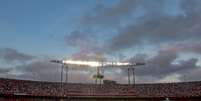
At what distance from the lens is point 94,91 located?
56750 millimetres

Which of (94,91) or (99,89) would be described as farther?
(99,89)

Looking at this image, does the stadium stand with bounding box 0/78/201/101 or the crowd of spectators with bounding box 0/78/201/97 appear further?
the crowd of spectators with bounding box 0/78/201/97

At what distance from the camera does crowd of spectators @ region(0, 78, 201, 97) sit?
53375 mm

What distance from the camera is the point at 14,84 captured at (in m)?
54.5

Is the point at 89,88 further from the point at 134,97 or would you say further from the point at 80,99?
the point at 134,97

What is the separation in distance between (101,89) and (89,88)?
2280 millimetres

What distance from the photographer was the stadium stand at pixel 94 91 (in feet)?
171

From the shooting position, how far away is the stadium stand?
52094 mm

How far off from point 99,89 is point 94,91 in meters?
1.39

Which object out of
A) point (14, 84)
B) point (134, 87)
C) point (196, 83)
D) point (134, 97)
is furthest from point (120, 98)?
point (14, 84)

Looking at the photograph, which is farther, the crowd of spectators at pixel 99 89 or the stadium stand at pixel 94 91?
the crowd of spectators at pixel 99 89

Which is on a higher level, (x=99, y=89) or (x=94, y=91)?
(x=99, y=89)

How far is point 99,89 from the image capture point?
57.8m

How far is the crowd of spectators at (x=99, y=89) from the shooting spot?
53375 millimetres
